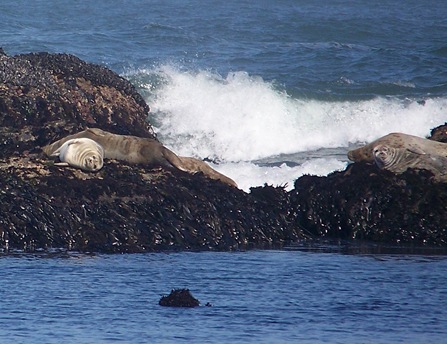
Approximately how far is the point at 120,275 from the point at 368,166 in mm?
4370

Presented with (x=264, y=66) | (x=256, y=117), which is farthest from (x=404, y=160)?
(x=264, y=66)

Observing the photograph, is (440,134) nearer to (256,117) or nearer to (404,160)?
(404,160)

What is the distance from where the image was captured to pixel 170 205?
40.1 ft

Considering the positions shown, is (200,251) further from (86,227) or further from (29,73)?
(29,73)

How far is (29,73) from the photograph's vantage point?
15641mm

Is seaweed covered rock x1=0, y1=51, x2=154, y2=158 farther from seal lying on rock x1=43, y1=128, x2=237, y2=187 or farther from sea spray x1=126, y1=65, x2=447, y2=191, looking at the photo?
sea spray x1=126, y1=65, x2=447, y2=191

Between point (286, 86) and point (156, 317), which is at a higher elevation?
point (286, 86)

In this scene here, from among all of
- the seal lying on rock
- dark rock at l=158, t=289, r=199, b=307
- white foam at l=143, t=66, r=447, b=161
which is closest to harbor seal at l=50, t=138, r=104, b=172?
the seal lying on rock

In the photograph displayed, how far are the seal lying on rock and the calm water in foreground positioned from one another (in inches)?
86.1

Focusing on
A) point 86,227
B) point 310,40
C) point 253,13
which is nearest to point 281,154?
point 86,227

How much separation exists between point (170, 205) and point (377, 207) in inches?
91.7

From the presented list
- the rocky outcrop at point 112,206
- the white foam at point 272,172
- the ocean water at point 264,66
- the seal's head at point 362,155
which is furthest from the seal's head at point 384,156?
the ocean water at point 264,66

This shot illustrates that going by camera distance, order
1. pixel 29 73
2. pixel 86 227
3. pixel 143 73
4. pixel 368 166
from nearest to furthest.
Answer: pixel 86 227 → pixel 368 166 → pixel 29 73 → pixel 143 73

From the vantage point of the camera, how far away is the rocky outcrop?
11586 millimetres
